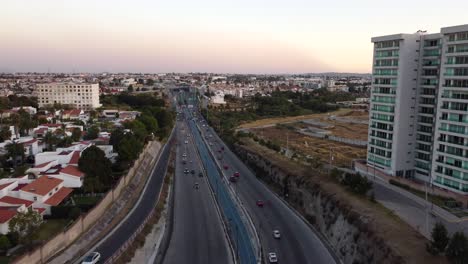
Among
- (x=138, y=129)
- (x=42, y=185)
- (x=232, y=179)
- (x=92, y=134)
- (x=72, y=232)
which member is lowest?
(x=232, y=179)

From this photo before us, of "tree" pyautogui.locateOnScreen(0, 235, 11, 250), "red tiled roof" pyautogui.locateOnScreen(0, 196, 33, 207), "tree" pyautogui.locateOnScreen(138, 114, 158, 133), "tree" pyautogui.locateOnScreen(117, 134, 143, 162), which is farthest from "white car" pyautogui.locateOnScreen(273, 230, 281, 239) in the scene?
"tree" pyautogui.locateOnScreen(138, 114, 158, 133)

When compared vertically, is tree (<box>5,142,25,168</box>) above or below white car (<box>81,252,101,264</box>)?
above

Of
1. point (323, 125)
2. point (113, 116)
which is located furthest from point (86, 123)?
point (323, 125)

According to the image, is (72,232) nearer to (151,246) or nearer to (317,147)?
(151,246)

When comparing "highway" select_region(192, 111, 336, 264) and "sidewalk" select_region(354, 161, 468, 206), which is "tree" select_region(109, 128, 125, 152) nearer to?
"highway" select_region(192, 111, 336, 264)

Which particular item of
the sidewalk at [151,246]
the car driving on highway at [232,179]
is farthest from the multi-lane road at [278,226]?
the sidewalk at [151,246]

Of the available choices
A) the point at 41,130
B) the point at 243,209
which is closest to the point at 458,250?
the point at 243,209

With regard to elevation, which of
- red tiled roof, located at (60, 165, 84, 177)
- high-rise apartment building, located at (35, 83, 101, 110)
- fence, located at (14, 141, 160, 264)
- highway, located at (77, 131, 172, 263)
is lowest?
highway, located at (77, 131, 172, 263)
